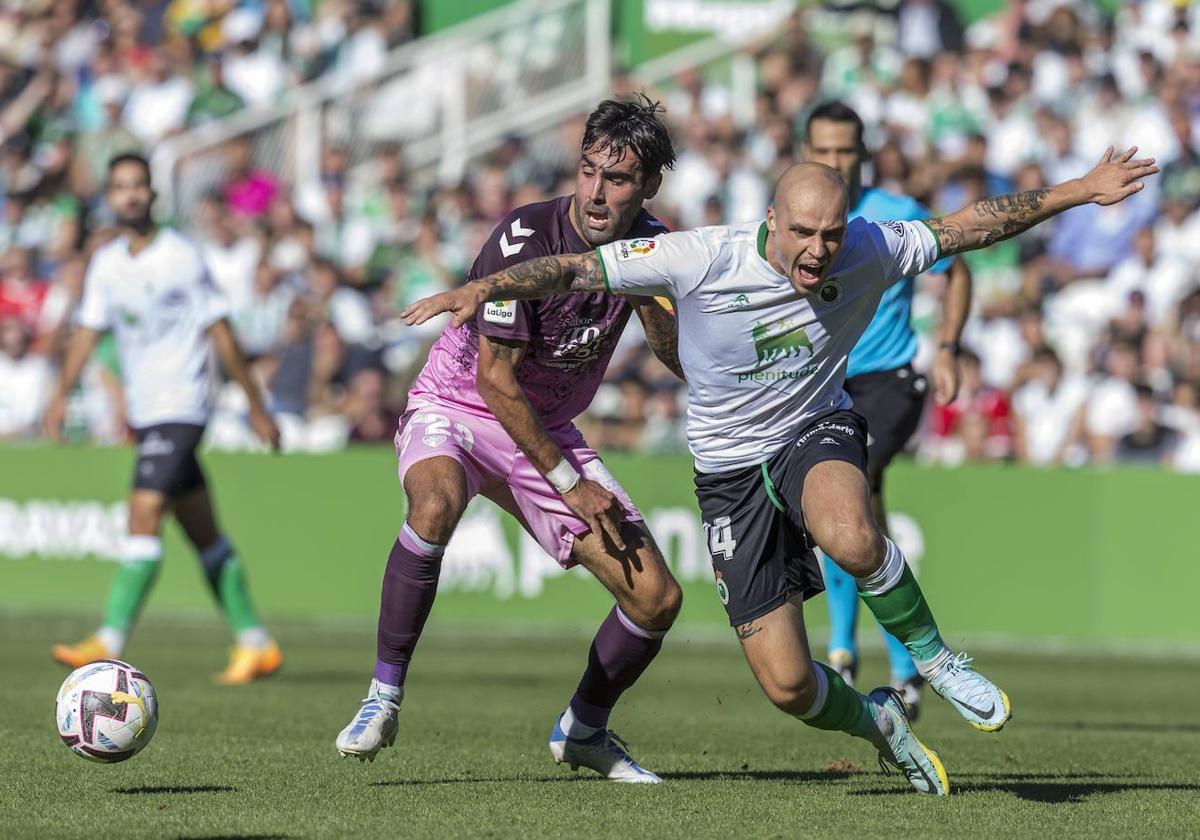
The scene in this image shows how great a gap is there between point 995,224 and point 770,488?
1211mm

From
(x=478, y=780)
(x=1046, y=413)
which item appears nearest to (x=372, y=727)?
(x=478, y=780)

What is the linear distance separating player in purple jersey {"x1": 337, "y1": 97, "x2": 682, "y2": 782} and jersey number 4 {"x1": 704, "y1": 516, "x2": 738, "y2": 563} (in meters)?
0.34

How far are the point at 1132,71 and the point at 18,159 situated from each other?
40.9 ft

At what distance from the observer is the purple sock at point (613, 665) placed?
7508 mm

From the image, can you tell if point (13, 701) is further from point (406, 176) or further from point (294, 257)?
point (406, 176)

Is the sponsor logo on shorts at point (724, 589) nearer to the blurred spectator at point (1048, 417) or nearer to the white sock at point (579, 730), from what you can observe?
the white sock at point (579, 730)

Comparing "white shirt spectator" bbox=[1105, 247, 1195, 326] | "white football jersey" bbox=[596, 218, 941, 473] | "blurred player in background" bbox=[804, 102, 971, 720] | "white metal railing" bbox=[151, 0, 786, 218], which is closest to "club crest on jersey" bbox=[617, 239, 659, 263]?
"white football jersey" bbox=[596, 218, 941, 473]

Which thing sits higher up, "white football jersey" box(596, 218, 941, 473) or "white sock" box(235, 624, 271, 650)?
"white football jersey" box(596, 218, 941, 473)

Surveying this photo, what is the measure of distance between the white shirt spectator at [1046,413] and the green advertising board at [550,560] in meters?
1.22

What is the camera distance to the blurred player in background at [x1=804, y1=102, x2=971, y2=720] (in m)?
9.42

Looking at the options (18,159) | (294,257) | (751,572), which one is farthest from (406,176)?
(751,572)

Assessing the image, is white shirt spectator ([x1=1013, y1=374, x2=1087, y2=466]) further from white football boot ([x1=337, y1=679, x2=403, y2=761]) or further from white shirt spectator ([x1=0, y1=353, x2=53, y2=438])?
white football boot ([x1=337, y1=679, x2=403, y2=761])

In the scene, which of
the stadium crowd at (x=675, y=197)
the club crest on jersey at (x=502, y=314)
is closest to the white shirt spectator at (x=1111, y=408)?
the stadium crowd at (x=675, y=197)

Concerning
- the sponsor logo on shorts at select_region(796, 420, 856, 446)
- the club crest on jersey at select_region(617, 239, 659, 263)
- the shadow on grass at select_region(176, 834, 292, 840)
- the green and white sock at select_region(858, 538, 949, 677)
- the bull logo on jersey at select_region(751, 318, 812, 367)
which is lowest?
the shadow on grass at select_region(176, 834, 292, 840)
